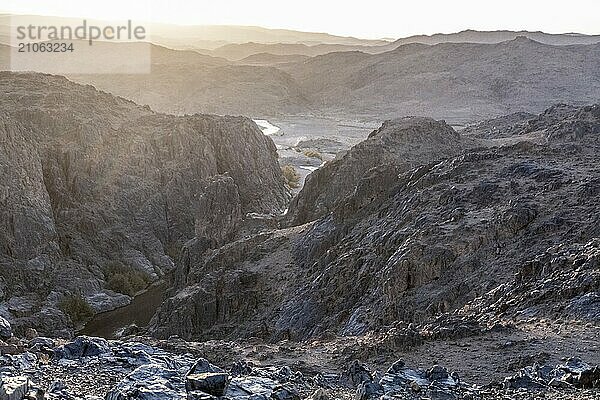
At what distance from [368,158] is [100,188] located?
15.7 metres

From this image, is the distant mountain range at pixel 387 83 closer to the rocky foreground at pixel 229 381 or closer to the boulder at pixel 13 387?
the rocky foreground at pixel 229 381

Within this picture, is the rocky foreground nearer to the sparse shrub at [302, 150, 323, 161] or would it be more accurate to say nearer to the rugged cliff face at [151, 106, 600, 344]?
the rugged cliff face at [151, 106, 600, 344]

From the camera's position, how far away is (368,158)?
3331cm

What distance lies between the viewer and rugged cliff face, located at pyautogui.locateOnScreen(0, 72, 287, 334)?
109 ft

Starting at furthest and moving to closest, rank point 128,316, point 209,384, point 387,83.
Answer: point 387,83, point 128,316, point 209,384

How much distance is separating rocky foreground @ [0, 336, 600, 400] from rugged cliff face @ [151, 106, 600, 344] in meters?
3.07

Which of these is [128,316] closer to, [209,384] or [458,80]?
[209,384]

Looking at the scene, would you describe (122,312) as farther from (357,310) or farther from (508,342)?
(508,342)

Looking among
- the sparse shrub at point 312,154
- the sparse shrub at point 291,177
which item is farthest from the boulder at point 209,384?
the sparse shrub at point 312,154

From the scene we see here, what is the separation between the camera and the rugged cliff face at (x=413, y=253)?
57.4 feet

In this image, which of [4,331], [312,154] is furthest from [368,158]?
[312,154]

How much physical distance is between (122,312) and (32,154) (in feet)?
35.4

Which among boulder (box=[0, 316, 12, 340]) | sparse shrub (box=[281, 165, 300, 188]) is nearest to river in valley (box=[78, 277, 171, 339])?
boulder (box=[0, 316, 12, 340])

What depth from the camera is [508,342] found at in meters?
12.6
